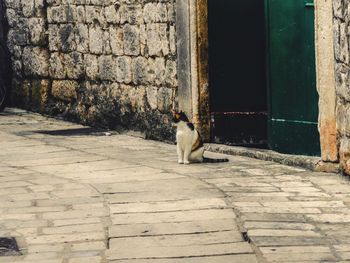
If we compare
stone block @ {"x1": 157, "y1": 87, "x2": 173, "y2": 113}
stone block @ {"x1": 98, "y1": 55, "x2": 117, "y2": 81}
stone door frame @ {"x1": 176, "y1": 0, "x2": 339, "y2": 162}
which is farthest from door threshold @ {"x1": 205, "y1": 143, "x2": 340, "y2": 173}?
stone block @ {"x1": 98, "y1": 55, "x2": 117, "y2": 81}

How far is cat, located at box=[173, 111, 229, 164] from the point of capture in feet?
30.6

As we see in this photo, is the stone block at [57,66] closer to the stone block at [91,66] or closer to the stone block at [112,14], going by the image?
the stone block at [91,66]

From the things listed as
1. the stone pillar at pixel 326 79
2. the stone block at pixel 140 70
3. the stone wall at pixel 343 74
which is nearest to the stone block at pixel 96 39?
the stone block at pixel 140 70

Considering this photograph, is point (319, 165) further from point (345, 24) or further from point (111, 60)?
point (111, 60)

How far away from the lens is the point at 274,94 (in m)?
9.90

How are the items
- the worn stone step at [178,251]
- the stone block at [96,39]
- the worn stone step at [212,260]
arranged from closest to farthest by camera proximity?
the worn stone step at [212,260] → the worn stone step at [178,251] → the stone block at [96,39]

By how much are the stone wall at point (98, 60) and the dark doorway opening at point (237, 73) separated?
55 centimetres

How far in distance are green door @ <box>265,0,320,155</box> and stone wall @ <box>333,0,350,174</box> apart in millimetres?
601

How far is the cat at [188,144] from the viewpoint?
9.34 meters

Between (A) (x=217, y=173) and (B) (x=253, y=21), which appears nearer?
(A) (x=217, y=173)

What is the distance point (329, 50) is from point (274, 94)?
52.6 inches

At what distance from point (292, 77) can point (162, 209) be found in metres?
2.90

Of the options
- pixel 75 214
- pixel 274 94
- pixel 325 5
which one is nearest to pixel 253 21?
pixel 274 94

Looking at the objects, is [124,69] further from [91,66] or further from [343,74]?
[343,74]
